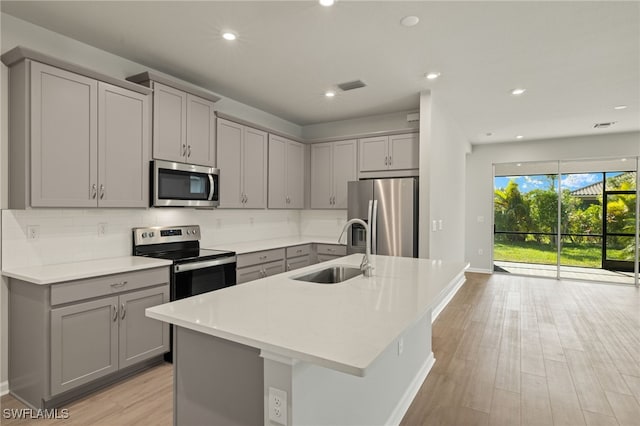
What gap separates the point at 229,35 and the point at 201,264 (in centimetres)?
192

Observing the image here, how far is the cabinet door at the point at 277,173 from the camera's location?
4457 mm

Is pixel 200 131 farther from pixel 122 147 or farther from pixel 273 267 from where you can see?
pixel 273 267

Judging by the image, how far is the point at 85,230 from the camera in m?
2.78

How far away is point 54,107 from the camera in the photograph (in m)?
2.35

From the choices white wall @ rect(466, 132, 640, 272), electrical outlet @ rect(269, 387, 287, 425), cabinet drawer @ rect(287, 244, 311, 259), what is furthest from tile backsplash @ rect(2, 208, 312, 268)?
white wall @ rect(466, 132, 640, 272)

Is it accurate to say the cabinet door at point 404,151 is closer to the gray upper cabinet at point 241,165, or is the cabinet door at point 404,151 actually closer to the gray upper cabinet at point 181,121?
the gray upper cabinet at point 241,165

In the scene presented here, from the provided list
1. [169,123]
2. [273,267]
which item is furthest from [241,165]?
[273,267]

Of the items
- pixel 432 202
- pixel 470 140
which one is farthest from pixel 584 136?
pixel 432 202

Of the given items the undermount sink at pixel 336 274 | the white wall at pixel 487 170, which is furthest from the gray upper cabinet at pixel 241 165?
the white wall at pixel 487 170

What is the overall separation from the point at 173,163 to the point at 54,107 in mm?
938

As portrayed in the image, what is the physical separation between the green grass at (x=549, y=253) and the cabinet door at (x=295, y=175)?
14.5 ft

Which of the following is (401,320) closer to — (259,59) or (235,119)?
(259,59)

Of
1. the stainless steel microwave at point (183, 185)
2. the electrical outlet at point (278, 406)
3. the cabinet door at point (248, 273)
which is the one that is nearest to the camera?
the electrical outlet at point (278, 406)

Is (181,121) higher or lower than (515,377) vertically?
higher
